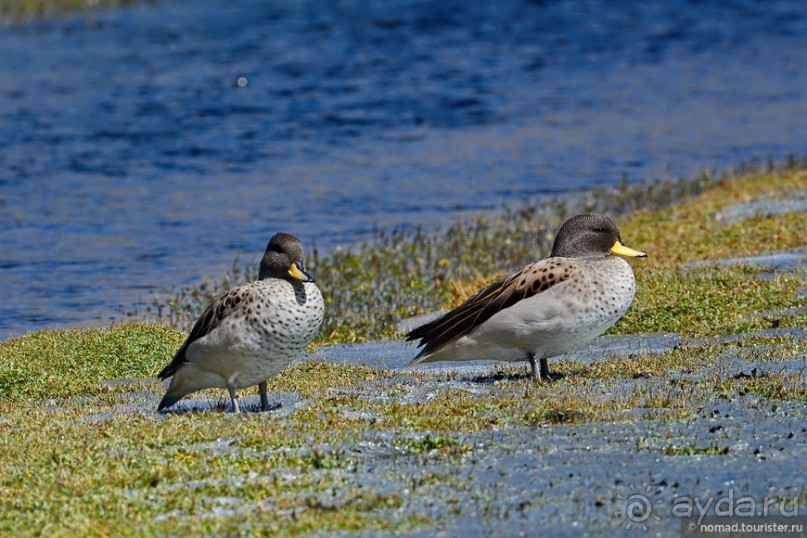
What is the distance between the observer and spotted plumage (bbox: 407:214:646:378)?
1127 centimetres

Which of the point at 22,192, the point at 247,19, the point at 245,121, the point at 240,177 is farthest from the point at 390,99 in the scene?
the point at 247,19

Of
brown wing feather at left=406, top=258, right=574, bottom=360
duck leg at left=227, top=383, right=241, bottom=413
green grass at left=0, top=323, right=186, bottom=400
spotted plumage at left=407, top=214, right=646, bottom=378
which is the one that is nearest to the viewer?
duck leg at left=227, top=383, right=241, bottom=413

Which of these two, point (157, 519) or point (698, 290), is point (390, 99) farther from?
point (157, 519)

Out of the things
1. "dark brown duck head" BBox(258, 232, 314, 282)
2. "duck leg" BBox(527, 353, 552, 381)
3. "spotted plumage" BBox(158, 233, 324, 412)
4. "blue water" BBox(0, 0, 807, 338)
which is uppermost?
"dark brown duck head" BBox(258, 232, 314, 282)

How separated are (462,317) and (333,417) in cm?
190

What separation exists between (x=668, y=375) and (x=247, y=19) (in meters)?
47.6

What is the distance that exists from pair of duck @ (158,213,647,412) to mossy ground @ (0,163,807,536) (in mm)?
353

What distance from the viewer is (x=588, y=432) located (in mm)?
9633

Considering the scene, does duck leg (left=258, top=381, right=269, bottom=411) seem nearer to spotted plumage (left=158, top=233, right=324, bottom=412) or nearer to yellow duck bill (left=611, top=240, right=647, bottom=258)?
spotted plumage (left=158, top=233, right=324, bottom=412)

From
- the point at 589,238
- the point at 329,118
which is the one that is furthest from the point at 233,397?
the point at 329,118

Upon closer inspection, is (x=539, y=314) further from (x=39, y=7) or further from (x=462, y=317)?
(x=39, y=7)

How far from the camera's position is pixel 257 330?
10422 mm

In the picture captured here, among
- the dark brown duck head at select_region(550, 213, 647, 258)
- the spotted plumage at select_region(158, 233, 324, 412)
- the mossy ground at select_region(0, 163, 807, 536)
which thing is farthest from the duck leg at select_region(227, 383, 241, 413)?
the dark brown duck head at select_region(550, 213, 647, 258)

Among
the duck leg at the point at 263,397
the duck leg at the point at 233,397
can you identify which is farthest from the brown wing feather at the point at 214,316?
the duck leg at the point at 263,397
